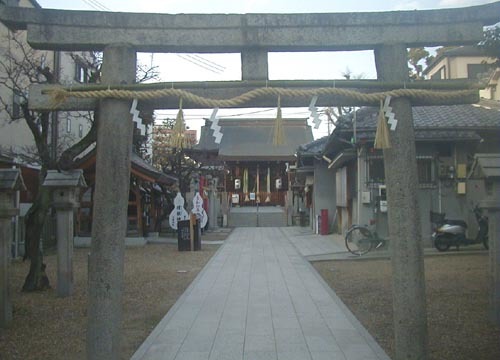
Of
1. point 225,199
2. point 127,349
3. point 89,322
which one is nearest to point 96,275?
point 89,322

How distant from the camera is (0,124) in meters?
18.2

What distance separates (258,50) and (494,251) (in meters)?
4.72

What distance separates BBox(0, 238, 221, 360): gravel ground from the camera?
21.0 ft

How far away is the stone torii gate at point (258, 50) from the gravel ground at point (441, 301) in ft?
6.29

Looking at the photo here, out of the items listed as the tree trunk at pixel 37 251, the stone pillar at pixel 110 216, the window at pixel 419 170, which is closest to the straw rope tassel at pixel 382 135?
the stone pillar at pixel 110 216

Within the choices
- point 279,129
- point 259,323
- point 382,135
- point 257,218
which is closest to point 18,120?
point 259,323

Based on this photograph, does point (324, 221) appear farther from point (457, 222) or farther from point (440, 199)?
point (457, 222)

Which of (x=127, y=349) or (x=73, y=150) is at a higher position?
(x=73, y=150)

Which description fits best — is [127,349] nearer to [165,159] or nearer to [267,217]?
[165,159]

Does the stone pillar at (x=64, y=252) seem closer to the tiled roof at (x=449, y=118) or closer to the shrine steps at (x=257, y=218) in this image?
the tiled roof at (x=449, y=118)

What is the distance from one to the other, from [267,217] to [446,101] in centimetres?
3089

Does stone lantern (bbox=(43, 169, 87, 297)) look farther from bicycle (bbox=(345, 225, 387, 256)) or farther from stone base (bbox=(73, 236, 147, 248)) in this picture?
stone base (bbox=(73, 236, 147, 248))

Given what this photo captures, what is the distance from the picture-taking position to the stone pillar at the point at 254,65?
15.8 feet

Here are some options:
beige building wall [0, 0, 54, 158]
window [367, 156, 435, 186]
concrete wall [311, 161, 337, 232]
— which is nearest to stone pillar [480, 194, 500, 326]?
window [367, 156, 435, 186]
